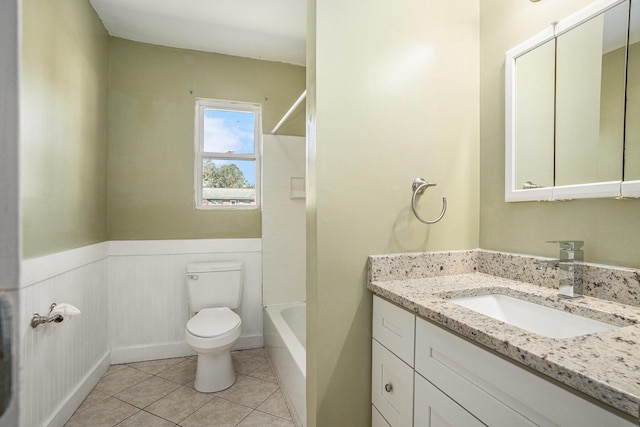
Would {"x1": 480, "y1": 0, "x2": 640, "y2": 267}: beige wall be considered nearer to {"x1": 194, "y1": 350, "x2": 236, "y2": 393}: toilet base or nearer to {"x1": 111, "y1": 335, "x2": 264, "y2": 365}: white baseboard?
{"x1": 194, "y1": 350, "x2": 236, "y2": 393}: toilet base

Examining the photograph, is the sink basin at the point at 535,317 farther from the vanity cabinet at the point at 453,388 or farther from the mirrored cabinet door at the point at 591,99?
the mirrored cabinet door at the point at 591,99

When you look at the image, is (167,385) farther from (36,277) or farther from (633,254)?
(633,254)

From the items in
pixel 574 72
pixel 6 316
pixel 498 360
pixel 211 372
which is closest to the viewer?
pixel 6 316

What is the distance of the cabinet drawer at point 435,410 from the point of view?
2.79 ft

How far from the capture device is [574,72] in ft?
3.74

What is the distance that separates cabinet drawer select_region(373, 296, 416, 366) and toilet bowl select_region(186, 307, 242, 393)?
1210 mm

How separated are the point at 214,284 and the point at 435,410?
2010mm

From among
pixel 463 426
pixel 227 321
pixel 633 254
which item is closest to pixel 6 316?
pixel 463 426

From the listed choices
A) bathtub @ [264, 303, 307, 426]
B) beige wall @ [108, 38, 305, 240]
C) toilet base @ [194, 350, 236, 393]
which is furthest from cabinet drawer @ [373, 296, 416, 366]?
beige wall @ [108, 38, 305, 240]

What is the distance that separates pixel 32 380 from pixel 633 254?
8.17 ft

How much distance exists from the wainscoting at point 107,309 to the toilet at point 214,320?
0.18m

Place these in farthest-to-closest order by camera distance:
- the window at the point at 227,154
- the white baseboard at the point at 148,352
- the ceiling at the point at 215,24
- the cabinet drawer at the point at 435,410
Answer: the window at the point at 227,154 < the white baseboard at the point at 148,352 < the ceiling at the point at 215,24 < the cabinet drawer at the point at 435,410

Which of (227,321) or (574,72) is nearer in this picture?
(574,72)

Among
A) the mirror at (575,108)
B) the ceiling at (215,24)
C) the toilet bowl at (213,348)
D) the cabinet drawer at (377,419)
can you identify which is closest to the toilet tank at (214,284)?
the toilet bowl at (213,348)
